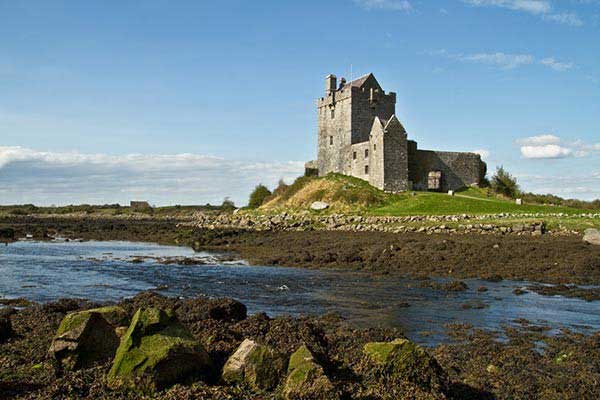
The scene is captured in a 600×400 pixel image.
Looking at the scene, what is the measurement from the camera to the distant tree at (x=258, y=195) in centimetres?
6694

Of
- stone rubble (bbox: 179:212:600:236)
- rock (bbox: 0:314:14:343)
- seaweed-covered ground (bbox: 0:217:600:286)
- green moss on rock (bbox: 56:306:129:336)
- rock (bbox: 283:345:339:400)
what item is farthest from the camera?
stone rubble (bbox: 179:212:600:236)

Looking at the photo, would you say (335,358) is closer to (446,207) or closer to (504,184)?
(446,207)

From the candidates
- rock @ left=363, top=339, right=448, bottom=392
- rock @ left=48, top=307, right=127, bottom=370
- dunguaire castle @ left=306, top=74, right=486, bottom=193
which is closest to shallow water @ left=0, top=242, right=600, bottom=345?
rock @ left=363, top=339, right=448, bottom=392

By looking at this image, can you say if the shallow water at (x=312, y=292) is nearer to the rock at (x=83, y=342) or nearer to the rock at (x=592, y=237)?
the rock at (x=83, y=342)

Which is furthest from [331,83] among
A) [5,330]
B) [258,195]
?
[5,330]

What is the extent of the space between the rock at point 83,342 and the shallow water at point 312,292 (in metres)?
5.54

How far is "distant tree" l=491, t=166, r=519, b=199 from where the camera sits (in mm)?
51812

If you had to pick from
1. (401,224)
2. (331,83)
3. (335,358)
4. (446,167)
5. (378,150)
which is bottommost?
(335,358)

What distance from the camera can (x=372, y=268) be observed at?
22453 millimetres

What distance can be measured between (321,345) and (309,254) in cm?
1656

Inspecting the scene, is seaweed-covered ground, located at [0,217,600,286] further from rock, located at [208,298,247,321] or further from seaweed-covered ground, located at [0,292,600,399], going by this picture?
rock, located at [208,298,247,321]

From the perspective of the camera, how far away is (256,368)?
7.41 metres

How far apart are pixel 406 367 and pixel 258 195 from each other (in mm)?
60701

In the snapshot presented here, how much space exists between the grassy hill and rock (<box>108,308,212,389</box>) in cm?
3250
